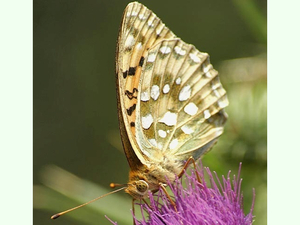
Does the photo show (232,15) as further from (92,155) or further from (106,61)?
(92,155)

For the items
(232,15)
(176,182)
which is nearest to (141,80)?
(176,182)

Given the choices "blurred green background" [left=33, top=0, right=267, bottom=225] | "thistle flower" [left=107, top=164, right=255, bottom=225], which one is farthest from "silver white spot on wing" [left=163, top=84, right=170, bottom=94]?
"blurred green background" [left=33, top=0, right=267, bottom=225]

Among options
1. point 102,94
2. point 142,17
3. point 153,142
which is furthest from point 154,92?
point 102,94

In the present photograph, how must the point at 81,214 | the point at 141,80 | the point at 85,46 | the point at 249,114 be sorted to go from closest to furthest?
the point at 141,80, the point at 81,214, the point at 249,114, the point at 85,46

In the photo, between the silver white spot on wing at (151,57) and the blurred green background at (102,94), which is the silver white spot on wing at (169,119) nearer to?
the silver white spot on wing at (151,57)

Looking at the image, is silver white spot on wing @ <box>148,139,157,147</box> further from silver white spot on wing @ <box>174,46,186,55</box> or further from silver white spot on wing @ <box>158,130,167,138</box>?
silver white spot on wing @ <box>174,46,186,55</box>

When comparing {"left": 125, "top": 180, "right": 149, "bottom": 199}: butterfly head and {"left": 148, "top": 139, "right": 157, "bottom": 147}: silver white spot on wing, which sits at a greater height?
{"left": 148, "top": 139, "right": 157, "bottom": 147}: silver white spot on wing
